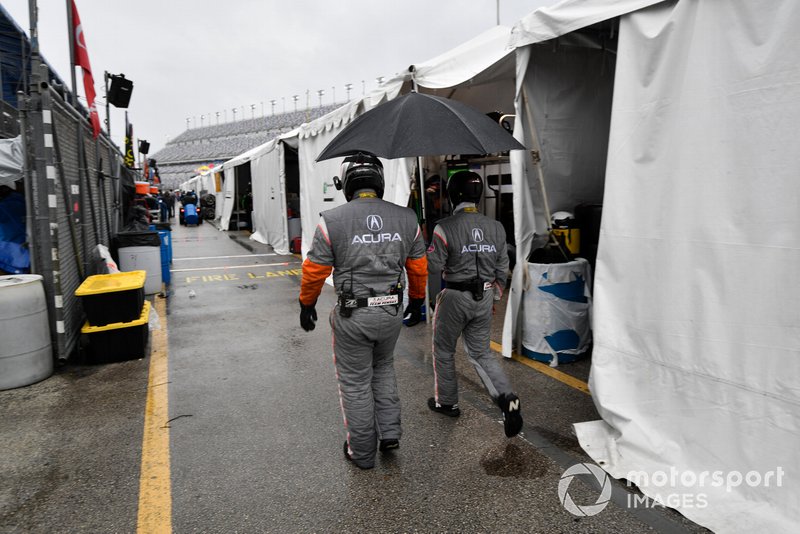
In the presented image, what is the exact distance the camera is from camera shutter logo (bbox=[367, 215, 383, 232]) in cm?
274

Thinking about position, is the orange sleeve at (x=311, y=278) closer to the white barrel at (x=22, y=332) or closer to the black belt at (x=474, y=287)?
the black belt at (x=474, y=287)

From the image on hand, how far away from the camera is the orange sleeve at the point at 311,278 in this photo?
2734 mm

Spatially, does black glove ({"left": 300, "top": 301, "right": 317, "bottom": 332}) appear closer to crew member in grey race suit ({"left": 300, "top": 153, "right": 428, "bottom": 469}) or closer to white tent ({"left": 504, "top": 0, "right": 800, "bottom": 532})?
crew member in grey race suit ({"left": 300, "top": 153, "right": 428, "bottom": 469})

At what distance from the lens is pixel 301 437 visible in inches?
129

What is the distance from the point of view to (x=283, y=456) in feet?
9.95

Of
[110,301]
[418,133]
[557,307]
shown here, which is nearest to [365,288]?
[418,133]

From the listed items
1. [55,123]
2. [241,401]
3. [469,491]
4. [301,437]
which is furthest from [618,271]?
[55,123]

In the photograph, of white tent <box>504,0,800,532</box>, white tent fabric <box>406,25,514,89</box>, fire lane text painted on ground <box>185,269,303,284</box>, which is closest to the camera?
white tent <box>504,0,800,532</box>

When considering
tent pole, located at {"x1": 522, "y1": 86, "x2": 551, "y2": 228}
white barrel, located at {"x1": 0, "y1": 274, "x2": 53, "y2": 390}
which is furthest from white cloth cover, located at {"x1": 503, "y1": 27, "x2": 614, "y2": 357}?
white barrel, located at {"x1": 0, "y1": 274, "x2": 53, "y2": 390}

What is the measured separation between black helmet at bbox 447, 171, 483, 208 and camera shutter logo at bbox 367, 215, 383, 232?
87 centimetres

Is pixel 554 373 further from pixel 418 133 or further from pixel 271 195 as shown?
pixel 271 195

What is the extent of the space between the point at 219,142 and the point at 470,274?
295ft

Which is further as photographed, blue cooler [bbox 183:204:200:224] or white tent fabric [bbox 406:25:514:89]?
blue cooler [bbox 183:204:200:224]

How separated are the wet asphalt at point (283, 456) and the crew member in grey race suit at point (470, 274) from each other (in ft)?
1.61
